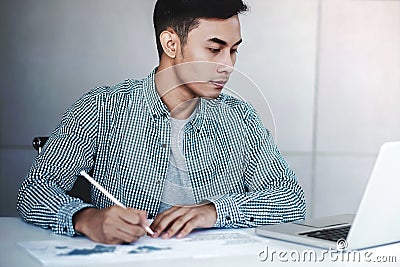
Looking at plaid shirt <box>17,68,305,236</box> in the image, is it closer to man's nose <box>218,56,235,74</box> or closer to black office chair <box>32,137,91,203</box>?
black office chair <box>32,137,91,203</box>

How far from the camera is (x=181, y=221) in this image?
5.53ft

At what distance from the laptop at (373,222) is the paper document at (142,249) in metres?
0.10

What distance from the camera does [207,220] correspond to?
1775 millimetres

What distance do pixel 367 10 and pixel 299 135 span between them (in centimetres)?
78

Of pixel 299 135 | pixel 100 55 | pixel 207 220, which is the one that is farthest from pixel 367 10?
pixel 207 220

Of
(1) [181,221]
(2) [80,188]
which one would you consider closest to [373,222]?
(1) [181,221]

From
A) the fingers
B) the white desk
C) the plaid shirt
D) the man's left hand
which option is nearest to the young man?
the plaid shirt

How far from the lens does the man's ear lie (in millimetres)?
2287

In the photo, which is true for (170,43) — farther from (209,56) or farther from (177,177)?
(177,177)

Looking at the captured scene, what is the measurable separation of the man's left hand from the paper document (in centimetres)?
2

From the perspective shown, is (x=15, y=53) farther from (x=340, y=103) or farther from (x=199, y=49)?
(x=340, y=103)

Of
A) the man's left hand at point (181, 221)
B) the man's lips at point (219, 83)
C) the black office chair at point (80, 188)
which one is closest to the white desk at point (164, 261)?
the man's left hand at point (181, 221)

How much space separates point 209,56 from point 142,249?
87 cm

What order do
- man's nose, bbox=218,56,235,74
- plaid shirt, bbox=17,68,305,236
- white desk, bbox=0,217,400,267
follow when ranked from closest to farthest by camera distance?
white desk, bbox=0,217,400,267 < plaid shirt, bbox=17,68,305,236 < man's nose, bbox=218,56,235,74
